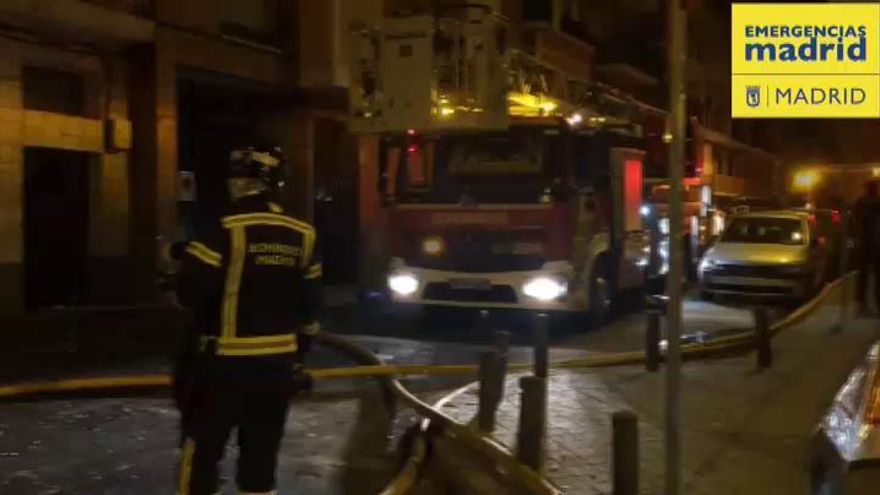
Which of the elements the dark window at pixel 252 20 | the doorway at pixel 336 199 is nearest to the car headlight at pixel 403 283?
the dark window at pixel 252 20

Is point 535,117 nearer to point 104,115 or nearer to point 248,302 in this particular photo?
point 104,115

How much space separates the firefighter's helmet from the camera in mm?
4863

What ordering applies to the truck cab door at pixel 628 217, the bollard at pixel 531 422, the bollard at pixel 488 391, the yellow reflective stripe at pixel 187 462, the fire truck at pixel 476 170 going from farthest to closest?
1. the truck cab door at pixel 628 217
2. the fire truck at pixel 476 170
3. the bollard at pixel 488 391
4. the bollard at pixel 531 422
5. the yellow reflective stripe at pixel 187 462

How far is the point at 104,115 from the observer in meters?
17.5

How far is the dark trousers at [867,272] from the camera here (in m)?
16.2

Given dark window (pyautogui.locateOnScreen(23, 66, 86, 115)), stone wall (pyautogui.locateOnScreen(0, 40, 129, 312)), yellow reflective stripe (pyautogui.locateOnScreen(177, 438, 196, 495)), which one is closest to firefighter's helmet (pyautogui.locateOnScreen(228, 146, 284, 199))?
yellow reflective stripe (pyautogui.locateOnScreen(177, 438, 196, 495))

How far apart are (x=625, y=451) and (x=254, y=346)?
225 cm

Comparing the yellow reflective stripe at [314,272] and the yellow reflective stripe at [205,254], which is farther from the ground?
the yellow reflective stripe at [205,254]

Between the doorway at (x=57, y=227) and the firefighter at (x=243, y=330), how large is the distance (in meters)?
13.0

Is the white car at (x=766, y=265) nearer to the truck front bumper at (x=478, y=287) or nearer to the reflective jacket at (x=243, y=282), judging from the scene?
the truck front bumper at (x=478, y=287)

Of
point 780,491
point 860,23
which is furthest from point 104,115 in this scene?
point 780,491

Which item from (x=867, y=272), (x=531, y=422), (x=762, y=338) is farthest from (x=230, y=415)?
(x=867, y=272)

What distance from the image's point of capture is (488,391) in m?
8.52

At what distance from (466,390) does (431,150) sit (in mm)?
5194
